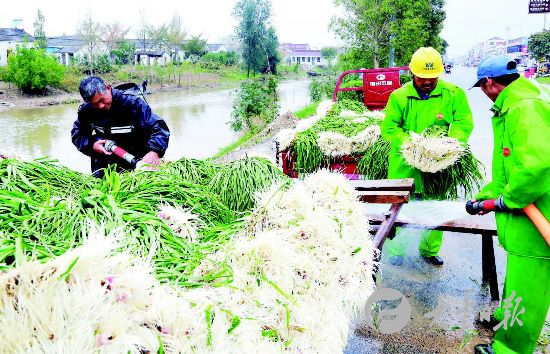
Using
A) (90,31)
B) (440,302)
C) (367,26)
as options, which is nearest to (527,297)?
(440,302)

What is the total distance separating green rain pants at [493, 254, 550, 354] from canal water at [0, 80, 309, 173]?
8960mm

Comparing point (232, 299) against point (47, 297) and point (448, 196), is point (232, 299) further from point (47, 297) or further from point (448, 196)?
point (448, 196)

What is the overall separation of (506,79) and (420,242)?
2148 millimetres

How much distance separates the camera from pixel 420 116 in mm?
3781

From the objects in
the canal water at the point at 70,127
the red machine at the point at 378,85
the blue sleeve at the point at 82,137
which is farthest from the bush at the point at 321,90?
the blue sleeve at the point at 82,137

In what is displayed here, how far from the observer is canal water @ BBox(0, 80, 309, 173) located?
16.0 m

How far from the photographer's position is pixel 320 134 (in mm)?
5082

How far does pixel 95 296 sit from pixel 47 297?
87mm

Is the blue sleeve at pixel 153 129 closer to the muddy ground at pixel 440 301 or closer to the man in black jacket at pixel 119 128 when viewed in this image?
the man in black jacket at pixel 119 128

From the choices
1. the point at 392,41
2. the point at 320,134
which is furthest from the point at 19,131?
the point at 320,134

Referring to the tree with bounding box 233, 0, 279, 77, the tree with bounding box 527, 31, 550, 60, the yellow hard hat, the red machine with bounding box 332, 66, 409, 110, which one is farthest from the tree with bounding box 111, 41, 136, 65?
the yellow hard hat

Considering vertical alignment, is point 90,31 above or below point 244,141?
above

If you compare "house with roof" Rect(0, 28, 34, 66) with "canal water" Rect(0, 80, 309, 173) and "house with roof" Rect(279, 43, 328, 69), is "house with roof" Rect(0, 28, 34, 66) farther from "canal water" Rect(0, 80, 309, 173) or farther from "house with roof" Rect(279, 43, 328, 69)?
"house with roof" Rect(279, 43, 328, 69)

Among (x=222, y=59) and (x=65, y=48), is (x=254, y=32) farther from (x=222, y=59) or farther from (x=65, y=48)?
(x=65, y=48)
